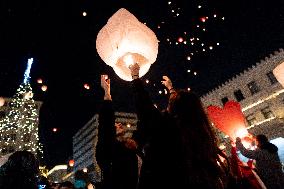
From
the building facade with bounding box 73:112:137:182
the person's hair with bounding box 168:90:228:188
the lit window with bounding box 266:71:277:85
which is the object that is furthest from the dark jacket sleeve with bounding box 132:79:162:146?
the building facade with bounding box 73:112:137:182

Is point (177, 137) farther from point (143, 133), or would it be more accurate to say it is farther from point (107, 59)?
point (107, 59)

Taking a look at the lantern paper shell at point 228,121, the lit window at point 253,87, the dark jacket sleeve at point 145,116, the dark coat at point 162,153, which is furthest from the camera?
the lit window at point 253,87

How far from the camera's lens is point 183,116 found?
2.71 m

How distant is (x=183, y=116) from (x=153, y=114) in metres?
0.35

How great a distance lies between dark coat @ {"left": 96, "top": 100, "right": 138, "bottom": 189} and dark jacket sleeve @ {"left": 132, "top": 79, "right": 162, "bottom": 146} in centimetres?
41

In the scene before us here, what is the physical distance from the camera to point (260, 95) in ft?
99.7

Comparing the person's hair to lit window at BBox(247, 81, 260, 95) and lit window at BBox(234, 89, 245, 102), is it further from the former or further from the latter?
lit window at BBox(234, 89, 245, 102)

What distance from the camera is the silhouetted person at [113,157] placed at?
115 inches

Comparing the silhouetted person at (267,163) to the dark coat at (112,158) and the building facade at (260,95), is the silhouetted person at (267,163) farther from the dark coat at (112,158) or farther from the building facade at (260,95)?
the building facade at (260,95)

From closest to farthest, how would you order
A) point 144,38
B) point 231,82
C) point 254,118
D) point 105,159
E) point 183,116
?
point 183,116
point 105,159
point 144,38
point 254,118
point 231,82

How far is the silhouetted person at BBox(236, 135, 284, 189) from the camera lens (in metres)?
5.59

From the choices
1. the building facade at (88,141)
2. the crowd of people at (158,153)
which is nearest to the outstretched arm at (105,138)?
the crowd of people at (158,153)

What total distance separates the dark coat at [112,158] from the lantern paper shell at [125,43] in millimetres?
817

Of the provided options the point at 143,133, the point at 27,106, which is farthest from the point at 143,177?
the point at 27,106
